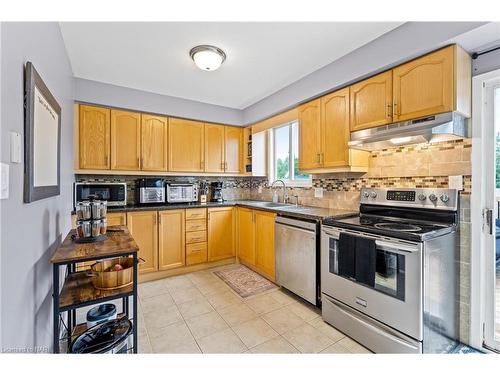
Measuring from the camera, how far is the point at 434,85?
168cm

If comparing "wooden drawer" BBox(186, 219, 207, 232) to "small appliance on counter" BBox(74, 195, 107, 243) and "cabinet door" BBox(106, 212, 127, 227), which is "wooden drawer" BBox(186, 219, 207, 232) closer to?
"cabinet door" BBox(106, 212, 127, 227)

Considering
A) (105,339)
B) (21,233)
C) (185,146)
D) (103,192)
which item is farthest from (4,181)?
(185,146)

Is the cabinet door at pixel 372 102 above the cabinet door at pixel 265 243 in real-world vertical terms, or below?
above

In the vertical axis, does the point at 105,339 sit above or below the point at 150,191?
below

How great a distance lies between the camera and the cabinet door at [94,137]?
281 cm

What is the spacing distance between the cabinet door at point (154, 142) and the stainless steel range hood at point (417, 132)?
2451mm

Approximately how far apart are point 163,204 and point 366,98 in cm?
275

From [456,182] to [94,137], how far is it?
3658mm

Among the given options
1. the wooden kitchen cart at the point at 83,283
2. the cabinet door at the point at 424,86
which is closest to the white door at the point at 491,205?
the cabinet door at the point at 424,86

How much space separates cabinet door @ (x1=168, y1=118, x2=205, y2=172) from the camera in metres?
3.36

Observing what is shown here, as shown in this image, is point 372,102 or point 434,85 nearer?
point 434,85

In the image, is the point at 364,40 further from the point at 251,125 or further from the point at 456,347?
the point at 456,347

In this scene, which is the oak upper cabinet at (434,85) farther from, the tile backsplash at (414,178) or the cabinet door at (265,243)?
the cabinet door at (265,243)

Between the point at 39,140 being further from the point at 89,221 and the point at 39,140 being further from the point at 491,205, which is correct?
the point at 491,205
